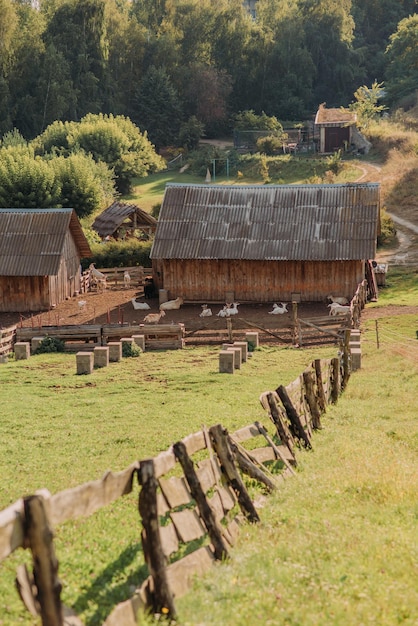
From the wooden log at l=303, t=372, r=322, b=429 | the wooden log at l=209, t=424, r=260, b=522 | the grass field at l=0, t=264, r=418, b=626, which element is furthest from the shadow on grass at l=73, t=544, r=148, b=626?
the wooden log at l=303, t=372, r=322, b=429

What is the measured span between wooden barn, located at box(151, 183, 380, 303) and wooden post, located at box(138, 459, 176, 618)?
2908cm

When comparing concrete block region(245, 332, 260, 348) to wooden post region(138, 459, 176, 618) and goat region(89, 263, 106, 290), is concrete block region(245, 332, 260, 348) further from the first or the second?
wooden post region(138, 459, 176, 618)

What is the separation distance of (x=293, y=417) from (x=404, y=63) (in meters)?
88.4

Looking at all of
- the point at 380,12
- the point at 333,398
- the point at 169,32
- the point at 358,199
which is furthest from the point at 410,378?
the point at 380,12

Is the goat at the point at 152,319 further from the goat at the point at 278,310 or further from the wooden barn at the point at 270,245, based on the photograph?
the goat at the point at 278,310

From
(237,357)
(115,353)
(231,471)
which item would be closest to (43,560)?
(231,471)

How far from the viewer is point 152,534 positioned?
26.6 feet

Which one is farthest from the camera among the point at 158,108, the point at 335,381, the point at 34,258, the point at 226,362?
the point at 158,108

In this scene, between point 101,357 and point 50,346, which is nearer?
point 101,357

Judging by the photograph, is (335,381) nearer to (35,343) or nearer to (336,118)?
(35,343)

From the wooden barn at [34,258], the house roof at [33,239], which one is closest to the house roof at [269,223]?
the house roof at [33,239]

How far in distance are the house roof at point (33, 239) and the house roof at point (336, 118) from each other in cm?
4210

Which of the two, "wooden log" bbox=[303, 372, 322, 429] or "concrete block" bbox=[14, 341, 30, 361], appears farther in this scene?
"concrete block" bbox=[14, 341, 30, 361]

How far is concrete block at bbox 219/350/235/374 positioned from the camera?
24141mm
